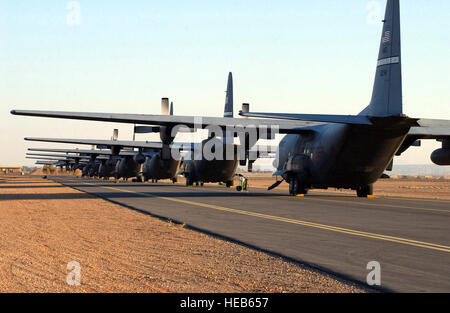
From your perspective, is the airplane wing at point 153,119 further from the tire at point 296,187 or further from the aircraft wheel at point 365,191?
the aircraft wheel at point 365,191

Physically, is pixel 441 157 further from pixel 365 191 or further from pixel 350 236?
pixel 350 236

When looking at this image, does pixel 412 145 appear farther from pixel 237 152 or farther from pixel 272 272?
pixel 272 272

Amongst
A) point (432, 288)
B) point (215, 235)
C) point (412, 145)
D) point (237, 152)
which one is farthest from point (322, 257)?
point (237, 152)

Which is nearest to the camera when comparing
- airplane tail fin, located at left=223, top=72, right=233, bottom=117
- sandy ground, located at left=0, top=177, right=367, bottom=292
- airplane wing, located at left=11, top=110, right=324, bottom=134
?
sandy ground, located at left=0, top=177, right=367, bottom=292

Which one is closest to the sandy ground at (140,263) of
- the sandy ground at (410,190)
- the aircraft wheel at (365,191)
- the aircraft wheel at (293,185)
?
the aircraft wheel at (293,185)

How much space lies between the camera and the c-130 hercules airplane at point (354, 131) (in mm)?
22125

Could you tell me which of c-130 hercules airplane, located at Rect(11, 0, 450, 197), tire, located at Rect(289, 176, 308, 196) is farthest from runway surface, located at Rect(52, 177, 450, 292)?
tire, located at Rect(289, 176, 308, 196)

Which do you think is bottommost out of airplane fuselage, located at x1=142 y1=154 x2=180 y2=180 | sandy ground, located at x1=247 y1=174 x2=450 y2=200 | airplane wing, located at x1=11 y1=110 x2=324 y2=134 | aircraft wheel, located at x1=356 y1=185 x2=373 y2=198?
sandy ground, located at x1=247 y1=174 x2=450 y2=200

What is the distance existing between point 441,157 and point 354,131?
6.44 m

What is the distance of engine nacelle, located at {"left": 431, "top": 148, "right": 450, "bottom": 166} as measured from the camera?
89.6 ft

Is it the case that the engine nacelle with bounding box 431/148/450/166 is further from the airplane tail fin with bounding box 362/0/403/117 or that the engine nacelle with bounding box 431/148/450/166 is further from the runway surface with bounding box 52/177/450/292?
the runway surface with bounding box 52/177/450/292

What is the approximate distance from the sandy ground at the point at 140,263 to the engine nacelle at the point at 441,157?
18376mm

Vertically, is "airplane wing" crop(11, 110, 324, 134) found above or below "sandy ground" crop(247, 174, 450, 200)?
above

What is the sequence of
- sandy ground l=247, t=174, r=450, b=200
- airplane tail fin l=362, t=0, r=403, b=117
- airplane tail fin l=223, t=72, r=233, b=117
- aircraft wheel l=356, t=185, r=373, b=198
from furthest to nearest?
airplane tail fin l=223, t=72, r=233, b=117 < sandy ground l=247, t=174, r=450, b=200 < aircraft wheel l=356, t=185, r=373, b=198 < airplane tail fin l=362, t=0, r=403, b=117
